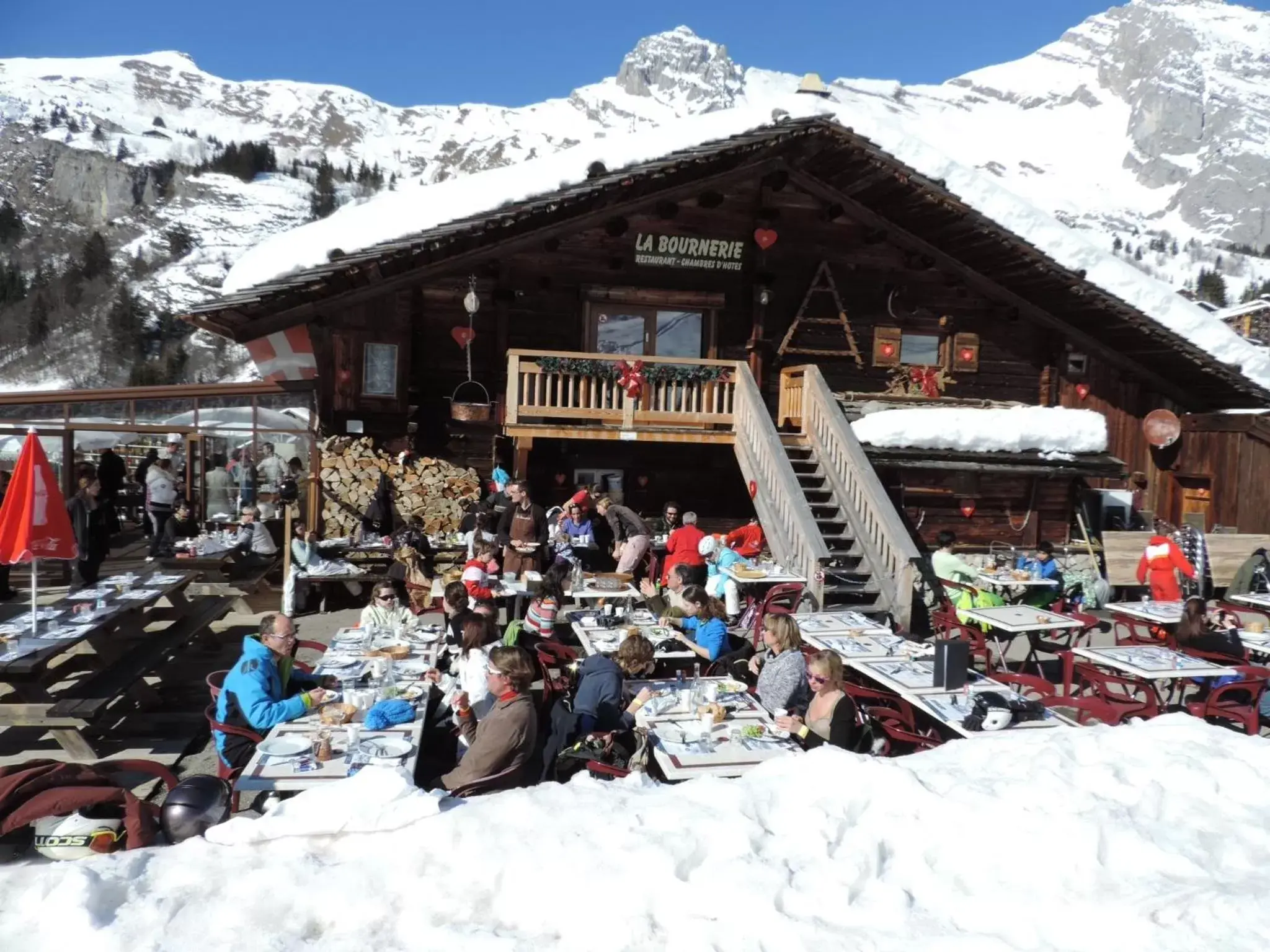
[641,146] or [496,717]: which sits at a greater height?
[641,146]

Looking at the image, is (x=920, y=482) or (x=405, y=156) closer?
(x=920, y=482)

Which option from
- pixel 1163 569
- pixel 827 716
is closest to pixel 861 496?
pixel 1163 569

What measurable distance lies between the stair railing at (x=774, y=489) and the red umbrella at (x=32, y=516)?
769 centimetres

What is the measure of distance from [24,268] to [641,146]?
76.8 m

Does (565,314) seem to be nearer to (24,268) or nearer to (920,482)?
(920,482)

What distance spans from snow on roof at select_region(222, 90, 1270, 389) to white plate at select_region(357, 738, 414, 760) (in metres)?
9.63

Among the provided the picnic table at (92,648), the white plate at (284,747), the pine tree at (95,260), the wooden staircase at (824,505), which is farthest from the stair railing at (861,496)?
the pine tree at (95,260)

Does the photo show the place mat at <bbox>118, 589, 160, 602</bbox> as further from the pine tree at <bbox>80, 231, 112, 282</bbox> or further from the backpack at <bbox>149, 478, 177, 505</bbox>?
the pine tree at <bbox>80, 231, 112, 282</bbox>

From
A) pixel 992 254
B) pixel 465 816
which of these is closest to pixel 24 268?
pixel 992 254

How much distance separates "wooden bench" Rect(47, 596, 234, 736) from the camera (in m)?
6.40

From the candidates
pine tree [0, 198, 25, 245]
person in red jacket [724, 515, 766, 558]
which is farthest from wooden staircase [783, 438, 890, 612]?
pine tree [0, 198, 25, 245]

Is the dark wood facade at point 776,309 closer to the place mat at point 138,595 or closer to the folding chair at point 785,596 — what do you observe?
the folding chair at point 785,596

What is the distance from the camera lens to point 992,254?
15164mm

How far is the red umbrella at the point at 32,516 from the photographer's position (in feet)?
22.9
